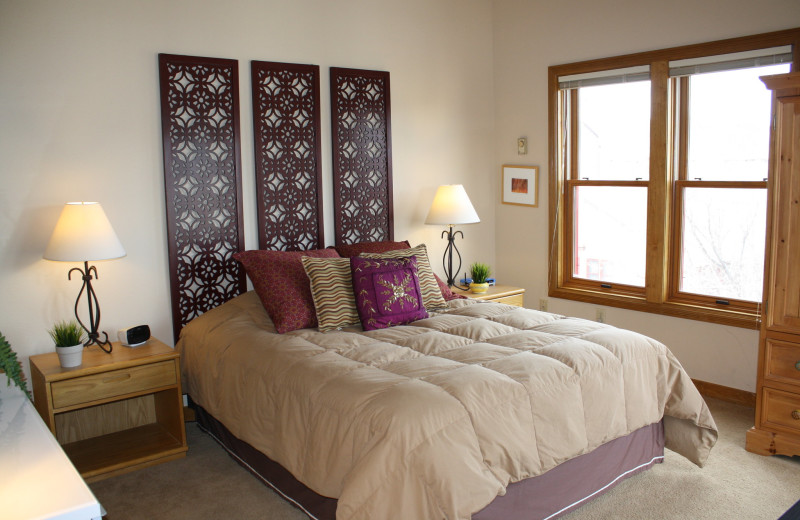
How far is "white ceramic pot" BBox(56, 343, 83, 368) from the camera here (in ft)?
10.2

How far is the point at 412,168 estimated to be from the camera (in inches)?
192

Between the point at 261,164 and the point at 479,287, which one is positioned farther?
the point at 479,287

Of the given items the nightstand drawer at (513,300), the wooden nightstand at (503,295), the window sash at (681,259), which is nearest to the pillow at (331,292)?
the wooden nightstand at (503,295)

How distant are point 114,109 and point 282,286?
52.4 inches

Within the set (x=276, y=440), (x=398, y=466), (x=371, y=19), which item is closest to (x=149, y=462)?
(x=276, y=440)

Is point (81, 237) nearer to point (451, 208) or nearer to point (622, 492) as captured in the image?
point (451, 208)

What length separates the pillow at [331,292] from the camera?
11.5 feet

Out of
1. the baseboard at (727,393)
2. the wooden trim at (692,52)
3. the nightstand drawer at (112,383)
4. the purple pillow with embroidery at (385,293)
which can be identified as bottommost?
the baseboard at (727,393)

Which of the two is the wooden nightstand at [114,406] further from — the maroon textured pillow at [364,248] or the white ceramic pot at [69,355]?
the maroon textured pillow at [364,248]

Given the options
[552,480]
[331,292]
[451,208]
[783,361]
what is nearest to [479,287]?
[451,208]

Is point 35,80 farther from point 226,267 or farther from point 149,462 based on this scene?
point 149,462

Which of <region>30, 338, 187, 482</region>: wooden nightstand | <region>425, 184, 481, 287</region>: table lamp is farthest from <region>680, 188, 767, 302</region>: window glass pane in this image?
<region>30, 338, 187, 482</region>: wooden nightstand

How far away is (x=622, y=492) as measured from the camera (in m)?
2.99

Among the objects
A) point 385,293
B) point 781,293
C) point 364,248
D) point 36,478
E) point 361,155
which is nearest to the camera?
point 36,478
